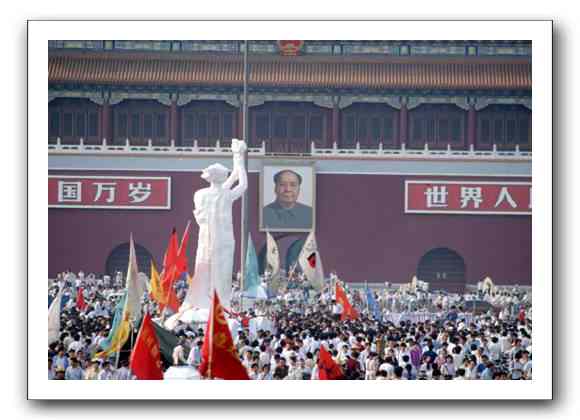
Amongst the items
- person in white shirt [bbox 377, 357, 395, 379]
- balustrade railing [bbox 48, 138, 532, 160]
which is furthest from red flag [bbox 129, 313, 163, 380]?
balustrade railing [bbox 48, 138, 532, 160]

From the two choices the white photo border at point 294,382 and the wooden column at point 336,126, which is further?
the wooden column at point 336,126

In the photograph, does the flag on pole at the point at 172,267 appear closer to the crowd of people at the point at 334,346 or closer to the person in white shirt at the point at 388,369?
the crowd of people at the point at 334,346

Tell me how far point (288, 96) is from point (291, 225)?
8.56 feet

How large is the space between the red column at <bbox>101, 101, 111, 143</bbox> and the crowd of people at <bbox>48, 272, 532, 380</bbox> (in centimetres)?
764

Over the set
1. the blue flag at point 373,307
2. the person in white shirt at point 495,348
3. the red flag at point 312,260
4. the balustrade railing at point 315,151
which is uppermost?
the balustrade railing at point 315,151

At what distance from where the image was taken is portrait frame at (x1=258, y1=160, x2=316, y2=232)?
2608 cm

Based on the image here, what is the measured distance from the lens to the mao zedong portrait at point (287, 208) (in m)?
26.1

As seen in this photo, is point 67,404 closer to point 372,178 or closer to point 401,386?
point 401,386

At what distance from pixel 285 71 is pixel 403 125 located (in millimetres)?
2405

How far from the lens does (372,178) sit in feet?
87.9

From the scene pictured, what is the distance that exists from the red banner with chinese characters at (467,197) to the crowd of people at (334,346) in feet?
19.5

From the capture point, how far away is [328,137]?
89.4ft

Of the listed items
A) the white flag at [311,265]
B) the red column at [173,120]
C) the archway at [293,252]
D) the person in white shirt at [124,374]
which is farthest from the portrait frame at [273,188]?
the person in white shirt at [124,374]

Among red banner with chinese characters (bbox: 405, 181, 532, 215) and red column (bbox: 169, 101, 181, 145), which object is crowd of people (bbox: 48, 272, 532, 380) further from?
red column (bbox: 169, 101, 181, 145)
